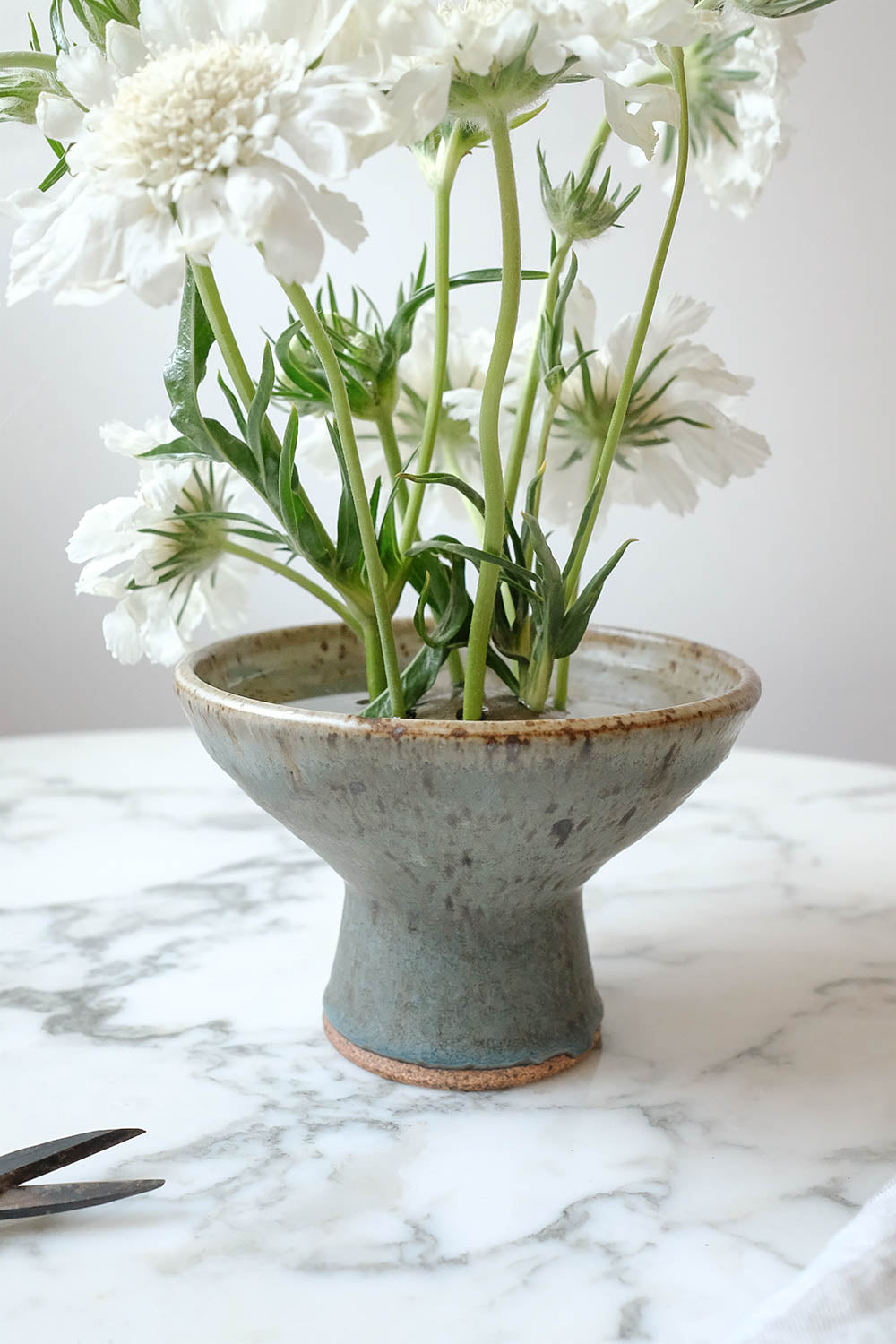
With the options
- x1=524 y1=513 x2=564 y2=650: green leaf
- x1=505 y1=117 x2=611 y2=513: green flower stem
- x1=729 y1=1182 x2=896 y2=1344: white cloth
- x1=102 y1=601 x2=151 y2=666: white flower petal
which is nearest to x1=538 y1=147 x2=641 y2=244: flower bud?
x1=505 y1=117 x2=611 y2=513: green flower stem

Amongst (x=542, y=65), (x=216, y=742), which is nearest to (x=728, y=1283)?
(x=216, y=742)

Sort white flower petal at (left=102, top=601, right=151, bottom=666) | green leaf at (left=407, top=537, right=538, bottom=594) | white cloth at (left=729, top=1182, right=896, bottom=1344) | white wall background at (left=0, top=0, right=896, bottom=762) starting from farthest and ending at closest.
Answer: white wall background at (left=0, top=0, right=896, bottom=762)
white flower petal at (left=102, top=601, right=151, bottom=666)
green leaf at (left=407, top=537, right=538, bottom=594)
white cloth at (left=729, top=1182, right=896, bottom=1344)

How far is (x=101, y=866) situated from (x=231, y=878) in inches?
2.7

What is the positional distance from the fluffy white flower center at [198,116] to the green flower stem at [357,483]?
5cm

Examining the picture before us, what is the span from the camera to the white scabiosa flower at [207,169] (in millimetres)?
335

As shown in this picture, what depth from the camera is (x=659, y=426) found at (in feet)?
1.70

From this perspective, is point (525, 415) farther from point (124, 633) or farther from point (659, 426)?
point (124, 633)

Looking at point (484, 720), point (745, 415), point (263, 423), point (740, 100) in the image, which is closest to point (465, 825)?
point (484, 720)

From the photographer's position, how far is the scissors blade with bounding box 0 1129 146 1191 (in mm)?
409

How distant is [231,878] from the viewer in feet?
2.25

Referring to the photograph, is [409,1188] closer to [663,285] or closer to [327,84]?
[327,84]

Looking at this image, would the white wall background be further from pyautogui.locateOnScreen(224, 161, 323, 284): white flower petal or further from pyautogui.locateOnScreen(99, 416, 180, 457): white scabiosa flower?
pyautogui.locateOnScreen(224, 161, 323, 284): white flower petal

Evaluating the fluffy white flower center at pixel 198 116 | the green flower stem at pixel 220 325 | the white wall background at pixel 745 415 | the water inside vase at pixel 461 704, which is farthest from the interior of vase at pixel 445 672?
the white wall background at pixel 745 415

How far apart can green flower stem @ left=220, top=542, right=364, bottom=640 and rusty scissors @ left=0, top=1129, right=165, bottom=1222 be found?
19cm
